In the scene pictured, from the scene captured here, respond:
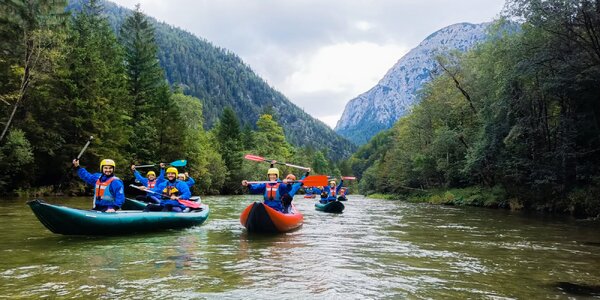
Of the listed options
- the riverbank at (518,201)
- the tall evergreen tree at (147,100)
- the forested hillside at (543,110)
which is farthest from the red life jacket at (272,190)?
the tall evergreen tree at (147,100)

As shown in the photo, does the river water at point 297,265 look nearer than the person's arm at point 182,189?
Yes

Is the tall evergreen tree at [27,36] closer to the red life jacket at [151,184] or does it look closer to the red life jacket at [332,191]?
the red life jacket at [151,184]

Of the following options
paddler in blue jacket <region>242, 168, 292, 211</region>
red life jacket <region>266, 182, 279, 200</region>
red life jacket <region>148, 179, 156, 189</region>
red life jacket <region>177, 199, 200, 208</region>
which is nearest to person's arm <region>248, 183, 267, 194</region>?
paddler in blue jacket <region>242, 168, 292, 211</region>

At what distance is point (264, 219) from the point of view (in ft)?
36.0

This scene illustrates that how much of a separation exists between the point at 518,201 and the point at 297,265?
19.4 metres

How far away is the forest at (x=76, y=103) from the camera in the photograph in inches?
883

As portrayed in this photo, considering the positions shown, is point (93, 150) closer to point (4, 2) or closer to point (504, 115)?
point (4, 2)

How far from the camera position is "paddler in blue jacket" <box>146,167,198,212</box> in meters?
11.9

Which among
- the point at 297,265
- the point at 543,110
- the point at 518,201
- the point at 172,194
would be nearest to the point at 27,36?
the point at 172,194

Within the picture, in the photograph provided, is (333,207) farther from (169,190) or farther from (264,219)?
(169,190)

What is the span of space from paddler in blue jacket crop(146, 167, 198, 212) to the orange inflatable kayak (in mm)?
2124

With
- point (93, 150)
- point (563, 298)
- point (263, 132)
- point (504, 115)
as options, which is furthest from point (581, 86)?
point (263, 132)

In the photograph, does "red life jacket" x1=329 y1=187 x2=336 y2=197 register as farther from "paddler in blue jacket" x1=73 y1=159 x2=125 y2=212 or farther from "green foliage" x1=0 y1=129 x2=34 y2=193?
"green foliage" x1=0 y1=129 x2=34 y2=193

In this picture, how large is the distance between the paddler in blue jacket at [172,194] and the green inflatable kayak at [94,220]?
0.84m
